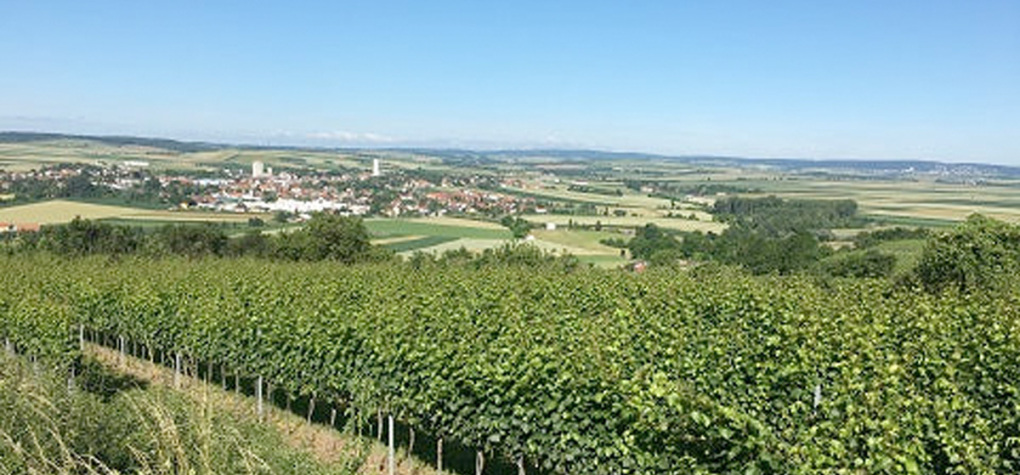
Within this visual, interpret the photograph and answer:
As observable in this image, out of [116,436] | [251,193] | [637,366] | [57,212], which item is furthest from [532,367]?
[251,193]

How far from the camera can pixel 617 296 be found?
23438 mm

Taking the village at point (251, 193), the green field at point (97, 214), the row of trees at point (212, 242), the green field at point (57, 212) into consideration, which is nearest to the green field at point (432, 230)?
the village at point (251, 193)

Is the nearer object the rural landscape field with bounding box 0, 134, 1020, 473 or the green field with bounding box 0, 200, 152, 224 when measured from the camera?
the rural landscape field with bounding box 0, 134, 1020, 473

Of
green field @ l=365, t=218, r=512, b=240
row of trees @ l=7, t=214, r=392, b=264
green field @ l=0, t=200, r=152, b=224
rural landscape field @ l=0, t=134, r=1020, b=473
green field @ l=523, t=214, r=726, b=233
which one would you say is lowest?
green field @ l=365, t=218, r=512, b=240

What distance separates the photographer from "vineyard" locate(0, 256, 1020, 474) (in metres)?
7.66

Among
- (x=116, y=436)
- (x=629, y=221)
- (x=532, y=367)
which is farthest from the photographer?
(x=629, y=221)

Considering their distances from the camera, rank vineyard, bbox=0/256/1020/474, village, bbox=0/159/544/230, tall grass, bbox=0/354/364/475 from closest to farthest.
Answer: tall grass, bbox=0/354/364/475
vineyard, bbox=0/256/1020/474
village, bbox=0/159/544/230

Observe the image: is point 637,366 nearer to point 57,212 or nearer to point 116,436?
→ point 116,436

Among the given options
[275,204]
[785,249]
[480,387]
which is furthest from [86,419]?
[275,204]

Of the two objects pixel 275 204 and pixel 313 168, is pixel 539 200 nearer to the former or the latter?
pixel 275 204

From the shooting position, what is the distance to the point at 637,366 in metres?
11.9

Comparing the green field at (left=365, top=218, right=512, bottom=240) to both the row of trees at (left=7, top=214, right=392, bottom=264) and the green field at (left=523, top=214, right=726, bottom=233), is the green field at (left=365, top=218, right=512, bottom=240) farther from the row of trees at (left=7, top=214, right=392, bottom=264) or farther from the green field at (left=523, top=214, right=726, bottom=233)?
the row of trees at (left=7, top=214, right=392, bottom=264)

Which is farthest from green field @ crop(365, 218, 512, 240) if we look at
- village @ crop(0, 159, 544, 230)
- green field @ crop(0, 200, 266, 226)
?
green field @ crop(0, 200, 266, 226)

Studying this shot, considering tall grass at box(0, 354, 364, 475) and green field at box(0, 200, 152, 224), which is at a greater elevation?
tall grass at box(0, 354, 364, 475)
